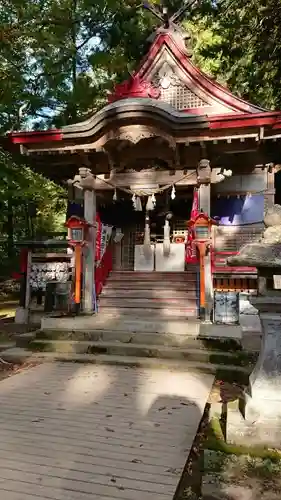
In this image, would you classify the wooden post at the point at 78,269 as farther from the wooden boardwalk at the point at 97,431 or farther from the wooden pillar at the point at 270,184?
the wooden pillar at the point at 270,184

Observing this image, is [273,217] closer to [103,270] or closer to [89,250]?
[89,250]

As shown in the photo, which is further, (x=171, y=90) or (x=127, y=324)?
(x=171, y=90)

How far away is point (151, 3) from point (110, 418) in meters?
11.9

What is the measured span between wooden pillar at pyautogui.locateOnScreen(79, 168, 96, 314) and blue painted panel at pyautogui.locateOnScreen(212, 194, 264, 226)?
3.32 m

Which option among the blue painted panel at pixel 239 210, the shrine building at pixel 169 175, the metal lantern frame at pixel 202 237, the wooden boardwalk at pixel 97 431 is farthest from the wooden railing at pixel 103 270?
the wooden boardwalk at pixel 97 431

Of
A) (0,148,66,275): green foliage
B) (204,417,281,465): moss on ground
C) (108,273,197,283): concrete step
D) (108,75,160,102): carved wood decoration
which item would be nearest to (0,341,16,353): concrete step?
(108,273,197,283): concrete step

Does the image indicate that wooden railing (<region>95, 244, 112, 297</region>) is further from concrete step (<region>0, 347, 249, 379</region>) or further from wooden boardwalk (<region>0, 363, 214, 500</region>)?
wooden boardwalk (<region>0, 363, 214, 500</region>)

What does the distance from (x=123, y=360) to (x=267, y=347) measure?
330 centimetres

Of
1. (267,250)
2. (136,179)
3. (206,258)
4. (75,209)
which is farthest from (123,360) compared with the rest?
(75,209)

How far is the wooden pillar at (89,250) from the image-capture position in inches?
354

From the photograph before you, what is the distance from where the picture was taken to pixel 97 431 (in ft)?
13.5

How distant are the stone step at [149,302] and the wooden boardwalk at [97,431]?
8.88 ft

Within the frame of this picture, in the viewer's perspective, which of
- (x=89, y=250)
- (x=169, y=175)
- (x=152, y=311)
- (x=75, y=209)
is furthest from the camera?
(x=75, y=209)

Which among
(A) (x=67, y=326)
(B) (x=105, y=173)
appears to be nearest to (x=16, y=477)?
(A) (x=67, y=326)
